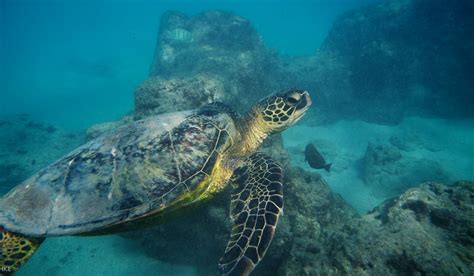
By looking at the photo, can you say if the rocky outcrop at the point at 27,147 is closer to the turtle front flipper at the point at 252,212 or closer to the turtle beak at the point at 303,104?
the turtle front flipper at the point at 252,212

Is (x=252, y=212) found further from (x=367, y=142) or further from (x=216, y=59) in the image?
(x=367, y=142)

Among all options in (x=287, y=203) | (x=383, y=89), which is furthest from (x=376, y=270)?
(x=383, y=89)

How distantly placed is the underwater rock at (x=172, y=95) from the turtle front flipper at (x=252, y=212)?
3000 mm

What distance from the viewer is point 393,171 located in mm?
8844

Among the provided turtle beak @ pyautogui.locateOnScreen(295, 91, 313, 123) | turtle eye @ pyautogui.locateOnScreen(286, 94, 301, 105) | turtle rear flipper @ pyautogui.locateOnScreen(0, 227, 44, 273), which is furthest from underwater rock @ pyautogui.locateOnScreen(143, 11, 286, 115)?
turtle rear flipper @ pyautogui.locateOnScreen(0, 227, 44, 273)

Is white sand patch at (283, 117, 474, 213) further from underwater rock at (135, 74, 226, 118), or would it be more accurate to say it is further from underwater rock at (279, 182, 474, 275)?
underwater rock at (135, 74, 226, 118)

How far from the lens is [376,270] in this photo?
105 inches

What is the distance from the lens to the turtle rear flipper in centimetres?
322

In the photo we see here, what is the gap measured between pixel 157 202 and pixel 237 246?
4.45 ft

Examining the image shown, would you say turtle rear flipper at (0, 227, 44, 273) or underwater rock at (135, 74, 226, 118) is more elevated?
underwater rock at (135, 74, 226, 118)

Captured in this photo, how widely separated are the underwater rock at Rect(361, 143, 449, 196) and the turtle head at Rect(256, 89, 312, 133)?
5.67 meters

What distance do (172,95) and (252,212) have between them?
4.31 meters

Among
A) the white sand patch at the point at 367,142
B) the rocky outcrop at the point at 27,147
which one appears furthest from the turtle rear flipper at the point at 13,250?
the white sand patch at the point at 367,142

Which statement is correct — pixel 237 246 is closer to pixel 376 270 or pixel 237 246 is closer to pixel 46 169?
pixel 376 270
